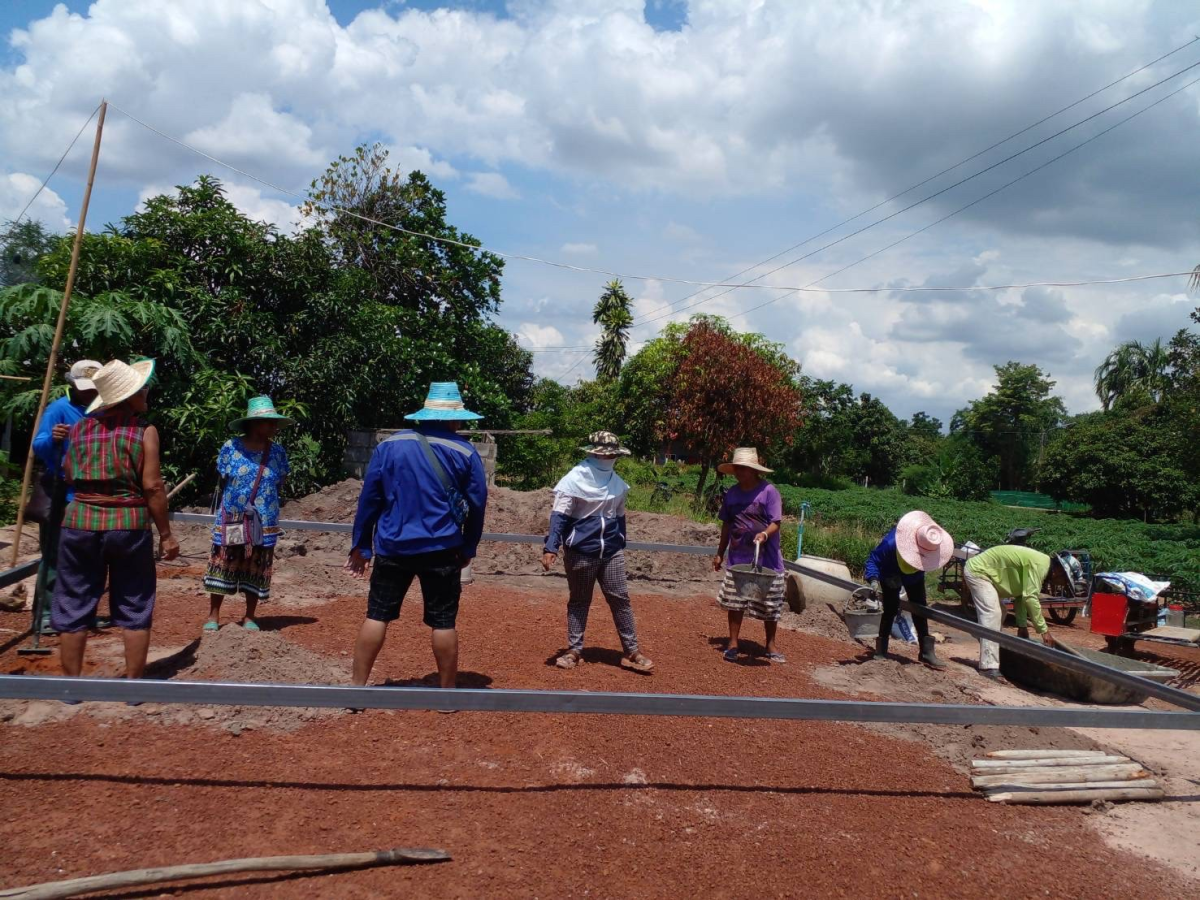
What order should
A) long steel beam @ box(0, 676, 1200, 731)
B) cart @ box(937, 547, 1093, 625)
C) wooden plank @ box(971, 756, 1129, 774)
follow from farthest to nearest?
cart @ box(937, 547, 1093, 625) < wooden plank @ box(971, 756, 1129, 774) < long steel beam @ box(0, 676, 1200, 731)

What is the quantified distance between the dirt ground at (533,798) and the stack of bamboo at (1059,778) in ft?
0.29

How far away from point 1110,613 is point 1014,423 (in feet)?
166

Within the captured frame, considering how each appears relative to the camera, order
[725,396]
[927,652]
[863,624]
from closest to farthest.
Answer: [927,652]
[863,624]
[725,396]

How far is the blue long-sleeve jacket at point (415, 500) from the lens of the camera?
418 centimetres

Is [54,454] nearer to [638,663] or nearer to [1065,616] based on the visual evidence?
[638,663]

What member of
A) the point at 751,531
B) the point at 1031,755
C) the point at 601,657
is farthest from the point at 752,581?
the point at 1031,755

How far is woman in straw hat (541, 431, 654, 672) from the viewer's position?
17.8 ft

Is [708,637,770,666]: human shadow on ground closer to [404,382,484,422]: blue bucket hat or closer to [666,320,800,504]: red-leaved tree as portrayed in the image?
[404,382,484,422]: blue bucket hat

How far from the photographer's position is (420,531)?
13.7 ft

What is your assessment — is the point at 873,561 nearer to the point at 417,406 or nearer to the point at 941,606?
the point at 941,606

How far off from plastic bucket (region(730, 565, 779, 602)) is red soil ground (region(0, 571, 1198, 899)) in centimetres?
141

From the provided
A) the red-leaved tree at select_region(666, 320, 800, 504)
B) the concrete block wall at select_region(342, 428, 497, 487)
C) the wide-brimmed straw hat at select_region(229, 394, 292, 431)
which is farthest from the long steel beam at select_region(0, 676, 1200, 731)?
the red-leaved tree at select_region(666, 320, 800, 504)

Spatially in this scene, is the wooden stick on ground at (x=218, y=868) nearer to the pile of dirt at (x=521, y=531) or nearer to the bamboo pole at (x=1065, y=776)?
the bamboo pole at (x=1065, y=776)

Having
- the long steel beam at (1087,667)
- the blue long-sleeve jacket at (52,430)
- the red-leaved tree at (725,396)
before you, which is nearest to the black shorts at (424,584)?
the blue long-sleeve jacket at (52,430)
